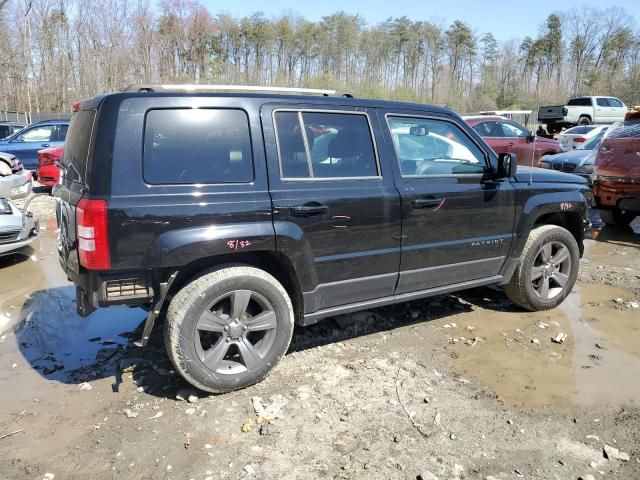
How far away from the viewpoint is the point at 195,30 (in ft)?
136

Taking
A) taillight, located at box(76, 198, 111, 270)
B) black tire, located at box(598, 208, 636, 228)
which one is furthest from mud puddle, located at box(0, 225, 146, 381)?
black tire, located at box(598, 208, 636, 228)

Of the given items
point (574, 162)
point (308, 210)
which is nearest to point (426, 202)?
point (308, 210)

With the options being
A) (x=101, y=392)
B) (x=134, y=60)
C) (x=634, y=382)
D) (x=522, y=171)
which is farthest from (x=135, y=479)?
(x=134, y=60)

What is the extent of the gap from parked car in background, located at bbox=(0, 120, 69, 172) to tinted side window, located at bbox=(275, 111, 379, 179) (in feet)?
40.0

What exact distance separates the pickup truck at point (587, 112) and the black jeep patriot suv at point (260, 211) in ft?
85.8

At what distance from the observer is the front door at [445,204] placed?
4066 mm

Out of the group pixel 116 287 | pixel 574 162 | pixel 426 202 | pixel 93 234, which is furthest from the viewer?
pixel 574 162

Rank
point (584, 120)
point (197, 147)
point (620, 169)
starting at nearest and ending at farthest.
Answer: point (197, 147), point (620, 169), point (584, 120)

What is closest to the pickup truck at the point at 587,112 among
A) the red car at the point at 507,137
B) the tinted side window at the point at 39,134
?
the red car at the point at 507,137

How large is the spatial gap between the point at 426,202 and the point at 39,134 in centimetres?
1315

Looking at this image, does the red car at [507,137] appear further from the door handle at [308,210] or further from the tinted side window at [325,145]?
the door handle at [308,210]

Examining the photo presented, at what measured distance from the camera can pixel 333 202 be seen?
367 cm

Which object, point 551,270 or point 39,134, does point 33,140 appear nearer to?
point 39,134

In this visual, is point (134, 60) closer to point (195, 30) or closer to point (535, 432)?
point (195, 30)
